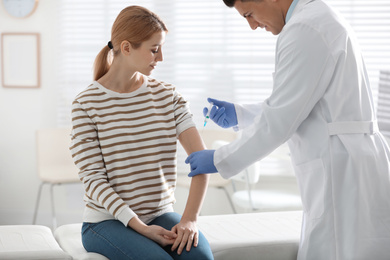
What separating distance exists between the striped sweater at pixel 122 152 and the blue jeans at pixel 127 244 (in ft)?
0.11

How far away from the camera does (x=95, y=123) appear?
1.71 metres

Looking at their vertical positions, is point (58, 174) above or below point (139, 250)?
below

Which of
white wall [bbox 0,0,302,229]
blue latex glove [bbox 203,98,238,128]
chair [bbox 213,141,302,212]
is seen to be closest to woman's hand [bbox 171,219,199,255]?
blue latex glove [bbox 203,98,238,128]

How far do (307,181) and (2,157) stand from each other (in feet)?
10.8

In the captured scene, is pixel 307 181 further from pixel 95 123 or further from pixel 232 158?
pixel 95 123

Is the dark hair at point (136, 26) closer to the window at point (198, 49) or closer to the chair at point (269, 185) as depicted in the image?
the chair at point (269, 185)

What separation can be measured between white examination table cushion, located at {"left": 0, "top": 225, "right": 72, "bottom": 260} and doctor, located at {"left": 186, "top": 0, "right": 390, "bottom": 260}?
0.66 m

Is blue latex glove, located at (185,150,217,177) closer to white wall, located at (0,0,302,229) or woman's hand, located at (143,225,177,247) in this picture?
woman's hand, located at (143,225,177,247)

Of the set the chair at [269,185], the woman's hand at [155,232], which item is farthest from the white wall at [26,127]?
the woman's hand at [155,232]

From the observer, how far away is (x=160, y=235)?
163cm

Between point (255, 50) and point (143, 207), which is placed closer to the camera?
point (143, 207)

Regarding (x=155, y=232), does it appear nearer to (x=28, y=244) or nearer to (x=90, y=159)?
(x=90, y=159)

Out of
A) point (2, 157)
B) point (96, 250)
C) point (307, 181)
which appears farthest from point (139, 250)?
point (2, 157)

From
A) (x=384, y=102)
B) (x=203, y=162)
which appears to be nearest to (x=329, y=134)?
(x=203, y=162)
